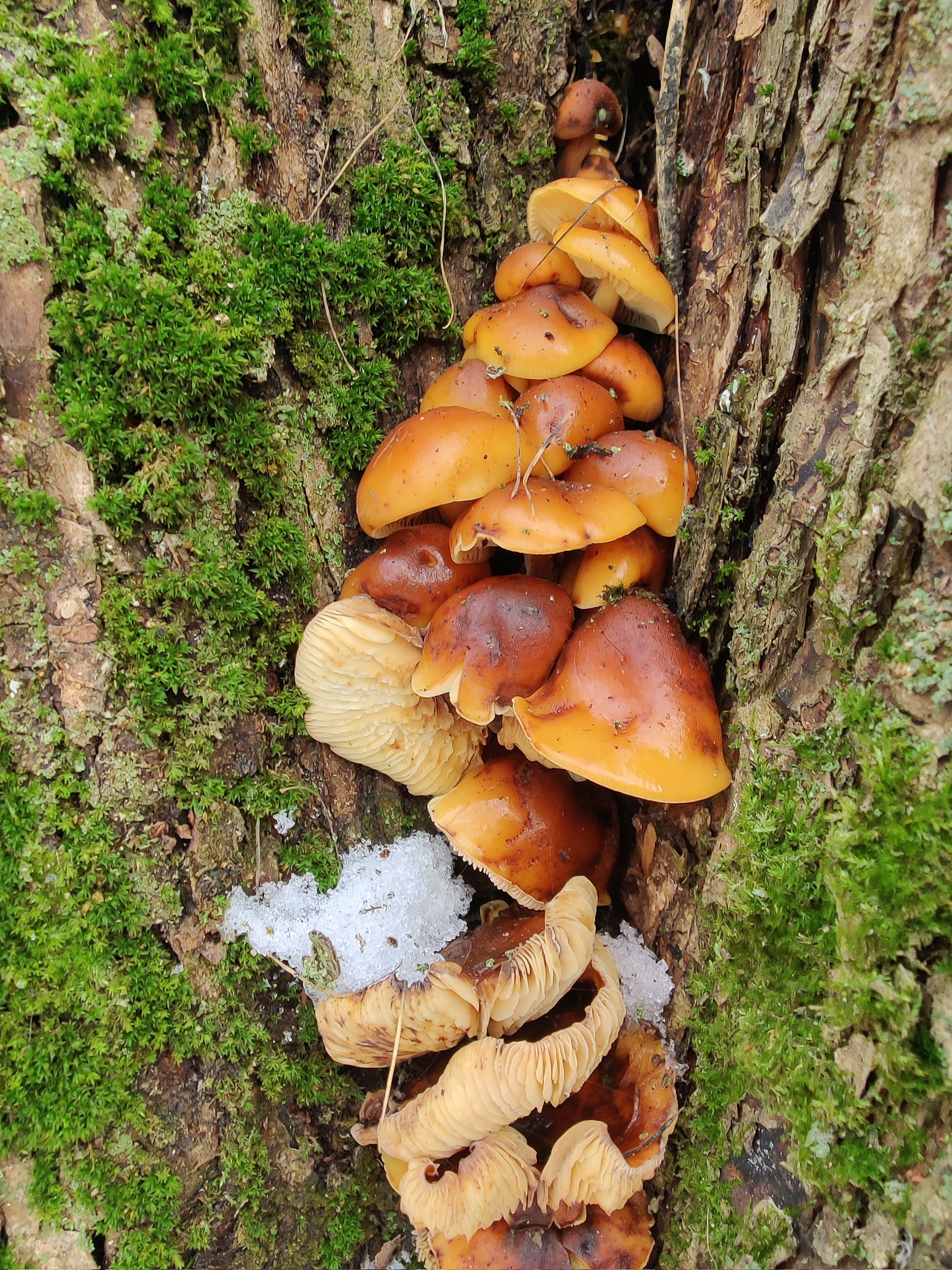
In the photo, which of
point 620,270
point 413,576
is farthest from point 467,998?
point 620,270

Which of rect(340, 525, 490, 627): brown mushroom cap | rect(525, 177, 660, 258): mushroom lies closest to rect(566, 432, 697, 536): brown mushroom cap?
rect(340, 525, 490, 627): brown mushroom cap

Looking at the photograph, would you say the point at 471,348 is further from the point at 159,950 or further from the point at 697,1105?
the point at 697,1105

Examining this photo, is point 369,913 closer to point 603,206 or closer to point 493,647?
point 493,647

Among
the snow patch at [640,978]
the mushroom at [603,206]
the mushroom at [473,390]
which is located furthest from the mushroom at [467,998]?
the mushroom at [603,206]

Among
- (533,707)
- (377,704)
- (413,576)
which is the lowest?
(377,704)

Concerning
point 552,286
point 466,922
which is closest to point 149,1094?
point 466,922

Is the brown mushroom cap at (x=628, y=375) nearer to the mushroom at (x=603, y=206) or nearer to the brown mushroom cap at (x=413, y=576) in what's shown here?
the mushroom at (x=603, y=206)

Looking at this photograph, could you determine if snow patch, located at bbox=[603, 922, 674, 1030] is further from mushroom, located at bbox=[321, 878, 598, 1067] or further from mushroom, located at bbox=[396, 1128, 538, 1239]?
mushroom, located at bbox=[396, 1128, 538, 1239]
